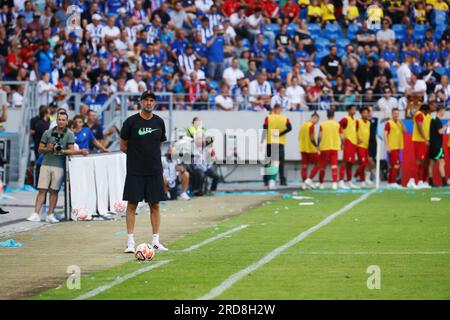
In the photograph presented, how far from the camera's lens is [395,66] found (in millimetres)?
35406

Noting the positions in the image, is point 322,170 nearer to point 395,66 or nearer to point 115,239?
point 395,66

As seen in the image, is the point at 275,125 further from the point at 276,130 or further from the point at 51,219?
the point at 51,219

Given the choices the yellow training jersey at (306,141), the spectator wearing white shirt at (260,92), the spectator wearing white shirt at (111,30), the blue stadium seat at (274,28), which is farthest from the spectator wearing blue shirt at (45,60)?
the blue stadium seat at (274,28)

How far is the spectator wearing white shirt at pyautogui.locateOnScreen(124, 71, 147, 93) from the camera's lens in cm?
3109

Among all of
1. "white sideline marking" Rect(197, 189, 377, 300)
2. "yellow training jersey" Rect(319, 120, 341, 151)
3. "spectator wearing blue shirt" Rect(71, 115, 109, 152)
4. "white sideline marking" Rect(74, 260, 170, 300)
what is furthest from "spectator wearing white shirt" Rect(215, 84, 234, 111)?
"white sideline marking" Rect(74, 260, 170, 300)

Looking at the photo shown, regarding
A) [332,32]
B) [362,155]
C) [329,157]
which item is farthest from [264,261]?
[332,32]

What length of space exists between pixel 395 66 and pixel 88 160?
1703 centimetres

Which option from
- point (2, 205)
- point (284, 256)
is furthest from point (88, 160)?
point (284, 256)

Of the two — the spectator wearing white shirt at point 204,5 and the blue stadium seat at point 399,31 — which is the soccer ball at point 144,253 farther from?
the blue stadium seat at point 399,31

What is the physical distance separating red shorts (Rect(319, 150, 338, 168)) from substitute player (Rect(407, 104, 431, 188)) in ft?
7.00

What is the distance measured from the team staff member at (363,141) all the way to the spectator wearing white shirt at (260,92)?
3.42 metres

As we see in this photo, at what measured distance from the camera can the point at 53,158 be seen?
20.0 metres

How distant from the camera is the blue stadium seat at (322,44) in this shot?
3594 centimetres

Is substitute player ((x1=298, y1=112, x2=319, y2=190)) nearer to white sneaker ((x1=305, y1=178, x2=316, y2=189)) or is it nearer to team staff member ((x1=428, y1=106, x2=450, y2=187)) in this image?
white sneaker ((x1=305, y1=178, x2=316, y2=189))
